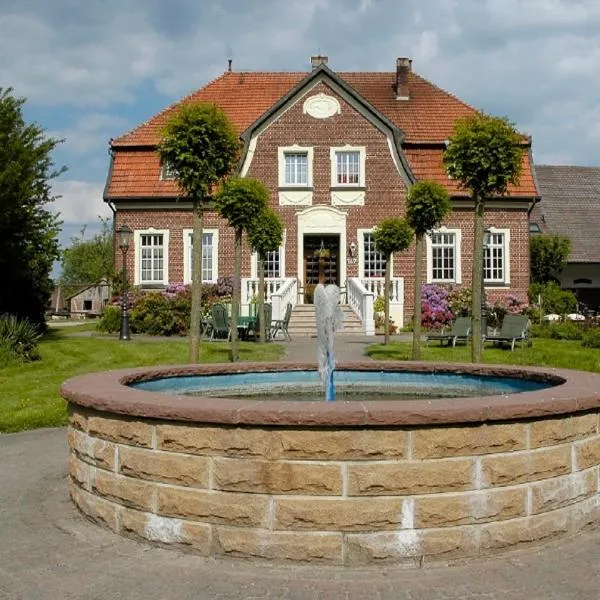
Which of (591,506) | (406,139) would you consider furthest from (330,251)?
(591,506)

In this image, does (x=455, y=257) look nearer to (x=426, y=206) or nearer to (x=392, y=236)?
(x=392, y=236)

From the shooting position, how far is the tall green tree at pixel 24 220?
18234 mm

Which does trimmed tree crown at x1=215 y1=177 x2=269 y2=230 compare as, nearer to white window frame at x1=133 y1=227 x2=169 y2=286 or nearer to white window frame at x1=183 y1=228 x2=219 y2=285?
white window frame at x1=183 y1=228 x2=219 y2=285

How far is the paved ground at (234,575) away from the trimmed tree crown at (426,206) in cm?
1249

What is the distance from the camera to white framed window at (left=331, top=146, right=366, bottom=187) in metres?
30.4

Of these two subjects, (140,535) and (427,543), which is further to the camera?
(140,535)

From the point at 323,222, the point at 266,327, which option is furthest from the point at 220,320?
the point at 323,222

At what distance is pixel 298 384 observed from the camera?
30.9 feet

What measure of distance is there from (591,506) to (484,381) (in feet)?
10.4

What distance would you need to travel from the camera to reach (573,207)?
44.3 meters

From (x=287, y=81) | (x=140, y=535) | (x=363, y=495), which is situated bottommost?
(x=140, y=535)

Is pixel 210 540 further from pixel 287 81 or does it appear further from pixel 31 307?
pixel 287 81

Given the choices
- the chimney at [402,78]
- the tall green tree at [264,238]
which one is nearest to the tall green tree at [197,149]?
the tall green tree at [264,238]

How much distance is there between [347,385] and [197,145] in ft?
21.3
